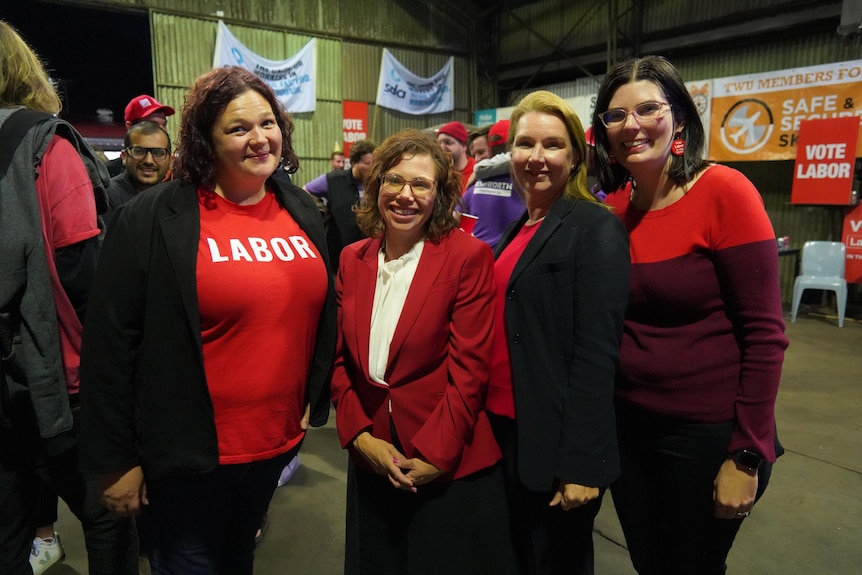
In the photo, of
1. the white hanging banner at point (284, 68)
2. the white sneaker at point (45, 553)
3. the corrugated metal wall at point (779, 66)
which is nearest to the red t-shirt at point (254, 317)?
the white sneaker at point (45, 553)

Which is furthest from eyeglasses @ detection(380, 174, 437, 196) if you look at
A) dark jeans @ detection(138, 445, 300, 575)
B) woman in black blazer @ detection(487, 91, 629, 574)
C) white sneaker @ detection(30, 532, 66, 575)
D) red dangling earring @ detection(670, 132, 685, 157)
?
white sneaker @ detection(30, 532, 66, 575)

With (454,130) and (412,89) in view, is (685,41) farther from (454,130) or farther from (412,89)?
(454,130)

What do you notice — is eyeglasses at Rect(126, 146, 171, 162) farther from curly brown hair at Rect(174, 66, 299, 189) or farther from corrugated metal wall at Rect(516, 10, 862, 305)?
corrugated metal wall at Rect(516, 10, 862, 305)

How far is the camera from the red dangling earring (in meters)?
1.41

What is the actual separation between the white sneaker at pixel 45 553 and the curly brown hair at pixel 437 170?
2.10 metres

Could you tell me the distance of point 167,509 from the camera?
1.36 meters

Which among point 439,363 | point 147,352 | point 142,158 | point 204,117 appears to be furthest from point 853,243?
point 147,352

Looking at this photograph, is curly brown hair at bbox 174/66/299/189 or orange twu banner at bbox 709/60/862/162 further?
orange twu banner at bbox 709/60/862/162

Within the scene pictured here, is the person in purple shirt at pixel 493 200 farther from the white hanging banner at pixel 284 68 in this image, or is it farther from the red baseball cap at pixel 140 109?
the white hanging banner at pixel 284 68

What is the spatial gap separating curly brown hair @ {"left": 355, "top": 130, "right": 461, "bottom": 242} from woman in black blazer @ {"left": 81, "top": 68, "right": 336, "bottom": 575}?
27 cm

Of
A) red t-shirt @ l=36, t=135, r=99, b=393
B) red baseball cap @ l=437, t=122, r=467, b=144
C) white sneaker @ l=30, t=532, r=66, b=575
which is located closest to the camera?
red t-shirt @ l=36, t=135, r=99, b=393

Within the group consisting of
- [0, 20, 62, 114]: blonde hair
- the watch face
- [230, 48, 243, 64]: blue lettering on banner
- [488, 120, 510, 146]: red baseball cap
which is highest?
[230, 48, 243, 64]: blue lettering on banner

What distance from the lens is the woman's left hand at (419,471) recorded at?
4.64 feet

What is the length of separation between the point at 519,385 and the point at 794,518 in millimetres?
2209
